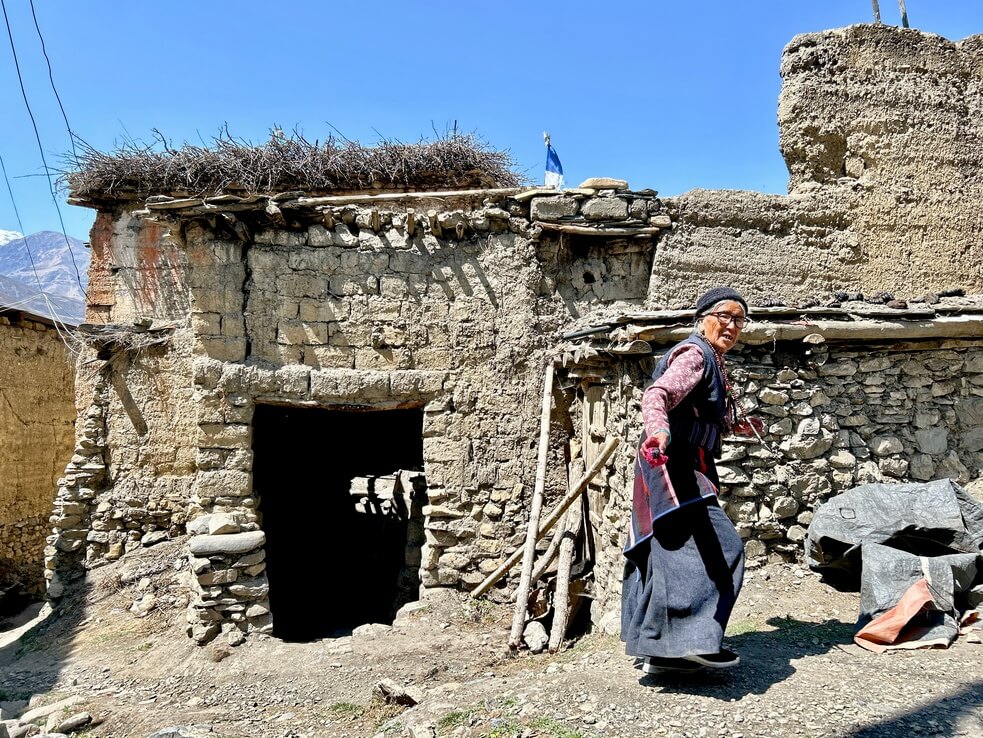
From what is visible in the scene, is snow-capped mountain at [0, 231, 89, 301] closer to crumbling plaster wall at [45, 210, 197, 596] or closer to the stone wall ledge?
crumbling plaster wall at [45, 210, 197, 596]

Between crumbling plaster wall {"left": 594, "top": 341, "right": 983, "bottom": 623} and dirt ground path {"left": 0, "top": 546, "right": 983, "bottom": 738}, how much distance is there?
0.47 m

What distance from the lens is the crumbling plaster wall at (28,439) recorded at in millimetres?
10398

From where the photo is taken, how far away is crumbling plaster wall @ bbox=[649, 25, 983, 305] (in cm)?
615

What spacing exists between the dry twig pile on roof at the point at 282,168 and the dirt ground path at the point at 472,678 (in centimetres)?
415

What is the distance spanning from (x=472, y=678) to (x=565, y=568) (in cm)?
132

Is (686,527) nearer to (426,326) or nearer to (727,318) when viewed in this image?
(727,318)

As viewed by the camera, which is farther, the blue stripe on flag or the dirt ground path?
the blue stripe on flag

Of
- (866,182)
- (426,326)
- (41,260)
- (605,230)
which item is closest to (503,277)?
(426,326)

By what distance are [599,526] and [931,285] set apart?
3.83 meters

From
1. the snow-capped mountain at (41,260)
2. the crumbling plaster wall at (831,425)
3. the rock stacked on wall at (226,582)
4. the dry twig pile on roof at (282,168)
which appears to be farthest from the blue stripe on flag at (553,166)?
the snow-capped mountain at (41,260)

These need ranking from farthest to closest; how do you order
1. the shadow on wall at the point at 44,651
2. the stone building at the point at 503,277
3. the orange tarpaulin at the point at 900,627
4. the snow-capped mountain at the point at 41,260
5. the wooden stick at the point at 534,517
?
the snow-capped mountain at the point at 41,260 < the stone building at the point at 503,277 < the shadow on wall at the point at 44,651 < the wooden stick at the point at 534,517 < the orange tarpaulin at the point at 900,627

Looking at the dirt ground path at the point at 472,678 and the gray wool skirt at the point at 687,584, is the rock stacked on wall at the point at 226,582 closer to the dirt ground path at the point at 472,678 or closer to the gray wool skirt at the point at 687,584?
the dirt ground path at the point at 472,678

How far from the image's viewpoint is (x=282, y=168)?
787 centimetres

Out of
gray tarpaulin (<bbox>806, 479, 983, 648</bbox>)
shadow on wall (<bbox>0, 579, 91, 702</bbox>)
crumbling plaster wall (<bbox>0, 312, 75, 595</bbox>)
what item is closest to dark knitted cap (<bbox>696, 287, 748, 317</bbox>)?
gray tarpaulin (<bbox>806, 479, 983, 648</bbox>)
